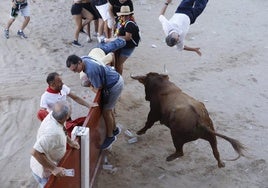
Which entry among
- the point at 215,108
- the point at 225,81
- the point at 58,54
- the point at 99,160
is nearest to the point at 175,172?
the point at 99,160

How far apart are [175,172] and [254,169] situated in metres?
1.14

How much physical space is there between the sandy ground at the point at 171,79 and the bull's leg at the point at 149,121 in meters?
0.18

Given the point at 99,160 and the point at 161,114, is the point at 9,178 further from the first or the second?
the point at 161,114

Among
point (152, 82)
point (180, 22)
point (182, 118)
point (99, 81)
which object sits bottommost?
point (182, 118)

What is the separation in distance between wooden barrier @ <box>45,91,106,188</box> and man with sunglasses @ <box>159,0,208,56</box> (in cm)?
164

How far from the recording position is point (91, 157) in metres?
6.05

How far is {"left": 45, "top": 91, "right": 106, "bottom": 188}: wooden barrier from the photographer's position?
15.4 ft

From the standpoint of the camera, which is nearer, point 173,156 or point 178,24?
point 173,156

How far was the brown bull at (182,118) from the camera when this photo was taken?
6.49m

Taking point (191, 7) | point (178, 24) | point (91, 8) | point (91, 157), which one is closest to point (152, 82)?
point (178, 24)

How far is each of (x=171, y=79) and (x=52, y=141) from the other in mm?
5216

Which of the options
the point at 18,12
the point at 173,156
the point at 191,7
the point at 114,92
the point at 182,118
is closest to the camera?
the point at 114,92

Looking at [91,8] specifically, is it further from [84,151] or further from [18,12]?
[84,151]

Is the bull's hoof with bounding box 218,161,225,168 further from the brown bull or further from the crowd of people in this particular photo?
the crowd of people
